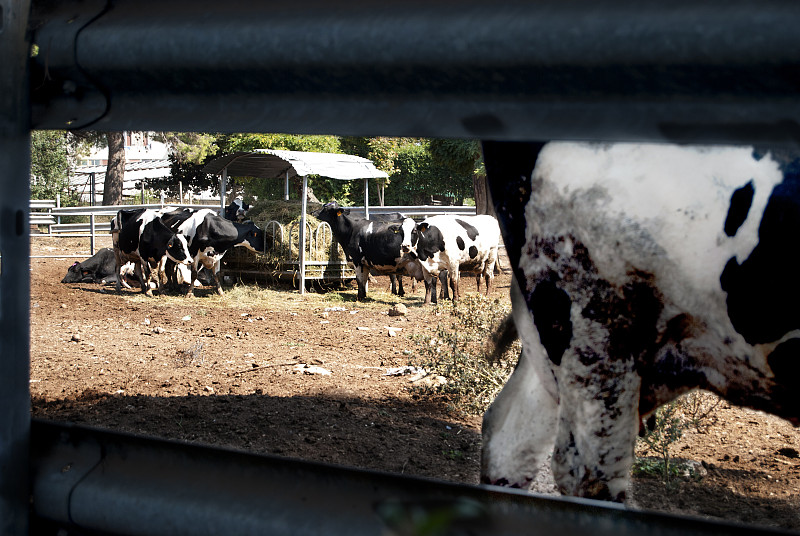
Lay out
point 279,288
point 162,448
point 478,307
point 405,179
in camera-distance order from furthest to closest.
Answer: point 405,179 → point 279,288 → point 478,307 → point 162,448

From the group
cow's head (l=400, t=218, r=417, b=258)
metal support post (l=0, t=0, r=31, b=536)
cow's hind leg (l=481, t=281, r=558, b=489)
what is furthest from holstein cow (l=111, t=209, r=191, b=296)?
metal support post (l=0, t=0, r=31, b=536)

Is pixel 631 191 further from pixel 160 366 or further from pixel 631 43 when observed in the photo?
pixel 160 366

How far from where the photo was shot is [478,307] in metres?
6.29

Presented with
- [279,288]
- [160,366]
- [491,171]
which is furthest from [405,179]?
[491,171]

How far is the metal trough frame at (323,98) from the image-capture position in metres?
0.86

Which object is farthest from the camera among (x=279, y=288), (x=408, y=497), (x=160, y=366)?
(x=279, y=288)

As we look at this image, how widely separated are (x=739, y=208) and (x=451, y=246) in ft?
35.3

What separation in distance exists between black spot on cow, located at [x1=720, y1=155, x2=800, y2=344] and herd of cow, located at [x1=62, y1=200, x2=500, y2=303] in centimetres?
1045

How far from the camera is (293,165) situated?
13.0 m

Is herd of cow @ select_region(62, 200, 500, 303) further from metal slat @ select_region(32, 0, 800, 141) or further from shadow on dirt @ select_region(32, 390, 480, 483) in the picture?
metal slat @ select_region(32, 0, 800, 141)

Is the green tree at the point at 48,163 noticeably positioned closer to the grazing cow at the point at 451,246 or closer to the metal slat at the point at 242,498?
the grazing cow at the point at 451,246

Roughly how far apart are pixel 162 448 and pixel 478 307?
5266 mm

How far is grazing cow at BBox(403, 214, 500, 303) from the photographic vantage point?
1250cm

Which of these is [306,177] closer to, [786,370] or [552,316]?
[552,316]
